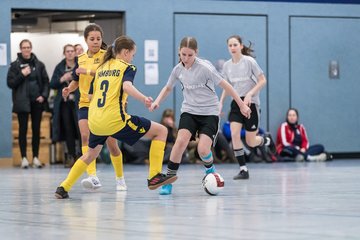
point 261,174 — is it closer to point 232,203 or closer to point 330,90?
point 232,203

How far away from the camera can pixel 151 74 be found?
20062 mm

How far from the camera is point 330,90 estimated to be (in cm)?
2178

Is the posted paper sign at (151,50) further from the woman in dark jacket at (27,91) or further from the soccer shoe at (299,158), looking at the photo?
the soccer shoe at (299,158)

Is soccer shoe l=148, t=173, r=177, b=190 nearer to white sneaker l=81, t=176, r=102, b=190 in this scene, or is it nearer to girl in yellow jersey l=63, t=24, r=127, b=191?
girl in yellow jersey l=63, t=24, r=127, b=191

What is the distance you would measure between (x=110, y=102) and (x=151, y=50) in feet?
33.6

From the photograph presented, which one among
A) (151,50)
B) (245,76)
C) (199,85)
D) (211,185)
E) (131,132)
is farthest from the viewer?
(151,50)

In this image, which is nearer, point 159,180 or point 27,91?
point 159,180

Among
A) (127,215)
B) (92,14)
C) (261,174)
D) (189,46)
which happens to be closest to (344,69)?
(92,14)

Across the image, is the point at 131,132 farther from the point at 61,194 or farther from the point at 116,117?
the point at 61,194

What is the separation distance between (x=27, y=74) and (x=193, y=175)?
490 cm

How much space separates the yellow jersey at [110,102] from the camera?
988 centimetres

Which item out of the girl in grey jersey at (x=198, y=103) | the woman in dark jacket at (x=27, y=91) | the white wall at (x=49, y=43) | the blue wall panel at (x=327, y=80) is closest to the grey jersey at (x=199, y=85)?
the girl in grey jersey at (x=198, y=103)

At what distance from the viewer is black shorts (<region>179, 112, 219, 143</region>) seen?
35.4 feet

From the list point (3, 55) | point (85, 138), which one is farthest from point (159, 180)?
point (3, 55)
